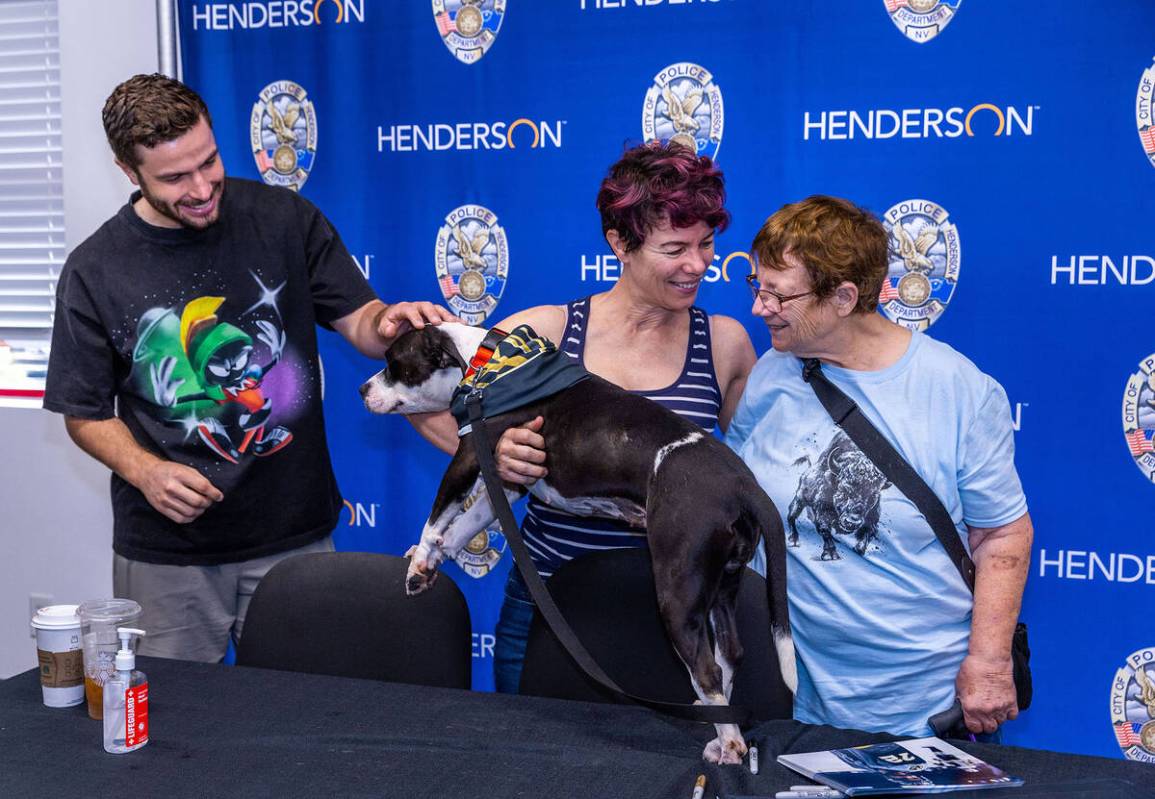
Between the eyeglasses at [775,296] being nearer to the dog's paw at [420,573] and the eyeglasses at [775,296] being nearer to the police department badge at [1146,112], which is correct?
the dog's paw at [420,573]

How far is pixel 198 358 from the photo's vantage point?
2.54 metres

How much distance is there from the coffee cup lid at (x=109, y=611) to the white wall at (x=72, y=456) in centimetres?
197

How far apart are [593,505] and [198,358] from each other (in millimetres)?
1182

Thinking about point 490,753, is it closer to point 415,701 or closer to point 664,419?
point 415,701

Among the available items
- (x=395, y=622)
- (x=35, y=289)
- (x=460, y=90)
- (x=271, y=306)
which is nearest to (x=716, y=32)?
(x=460, y=90)

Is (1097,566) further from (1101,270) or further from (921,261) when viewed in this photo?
(921,261)

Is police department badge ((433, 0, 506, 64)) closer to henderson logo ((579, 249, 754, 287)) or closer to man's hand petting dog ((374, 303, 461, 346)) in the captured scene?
henderson logo ((579, 249, 754, 287))

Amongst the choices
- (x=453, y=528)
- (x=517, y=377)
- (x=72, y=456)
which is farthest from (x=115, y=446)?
(x=72, y=456)

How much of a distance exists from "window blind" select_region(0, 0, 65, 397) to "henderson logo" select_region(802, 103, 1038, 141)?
2.76 metres

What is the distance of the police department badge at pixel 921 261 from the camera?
9.11 ft

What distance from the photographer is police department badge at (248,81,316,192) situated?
337cm

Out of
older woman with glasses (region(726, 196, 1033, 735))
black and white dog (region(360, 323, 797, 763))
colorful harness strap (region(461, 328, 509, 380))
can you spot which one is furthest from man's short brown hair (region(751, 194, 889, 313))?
colorful harness strap (region(461, 328, 509, 380))

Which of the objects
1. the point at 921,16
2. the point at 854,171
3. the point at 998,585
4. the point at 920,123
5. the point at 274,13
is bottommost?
the point at 998,585

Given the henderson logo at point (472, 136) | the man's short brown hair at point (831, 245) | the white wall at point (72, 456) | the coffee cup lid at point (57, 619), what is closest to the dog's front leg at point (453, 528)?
the coffee cup lid at point (57, 619)
